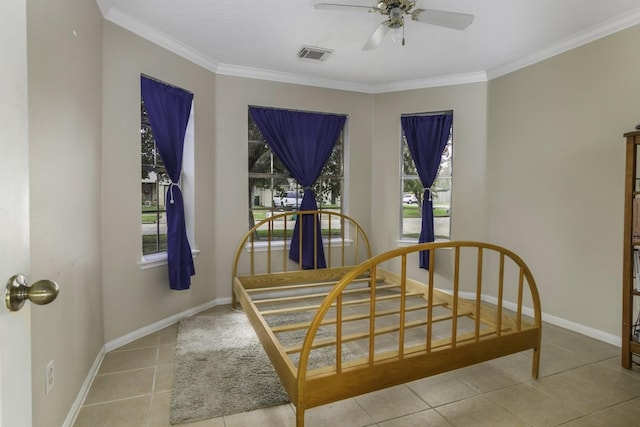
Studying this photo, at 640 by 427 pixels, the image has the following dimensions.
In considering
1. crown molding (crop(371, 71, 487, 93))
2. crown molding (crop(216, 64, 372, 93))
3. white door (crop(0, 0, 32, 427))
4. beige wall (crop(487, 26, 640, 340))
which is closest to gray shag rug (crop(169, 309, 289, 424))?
white door (crop(0, 0, 32, 427))

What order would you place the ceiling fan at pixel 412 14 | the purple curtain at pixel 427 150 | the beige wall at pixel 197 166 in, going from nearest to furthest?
1. the ceiling fan at pixel 412 14
2. the beige wall at pixel 197 166
3. the purple curtain at pixel 427 150

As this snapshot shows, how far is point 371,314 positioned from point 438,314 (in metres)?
2.01

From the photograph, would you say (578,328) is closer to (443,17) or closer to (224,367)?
(443,17)

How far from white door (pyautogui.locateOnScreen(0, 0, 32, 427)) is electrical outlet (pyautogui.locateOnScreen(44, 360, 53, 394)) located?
99 centimetres

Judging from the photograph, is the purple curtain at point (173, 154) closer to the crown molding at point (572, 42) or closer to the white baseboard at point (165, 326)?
the white baseboard at point (165, 326)

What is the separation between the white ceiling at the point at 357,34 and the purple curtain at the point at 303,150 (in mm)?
430

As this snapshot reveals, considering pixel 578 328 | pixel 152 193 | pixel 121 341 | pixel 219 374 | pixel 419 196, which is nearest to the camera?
pixel 219 374

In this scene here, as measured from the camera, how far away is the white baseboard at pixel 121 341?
75.8 inches

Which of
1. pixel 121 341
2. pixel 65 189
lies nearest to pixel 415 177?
pixel 121 341

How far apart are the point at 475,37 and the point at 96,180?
314 cm

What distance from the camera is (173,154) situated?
10.4 ft

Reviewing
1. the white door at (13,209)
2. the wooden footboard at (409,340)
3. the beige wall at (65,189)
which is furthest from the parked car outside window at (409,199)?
the white door at (13,209)

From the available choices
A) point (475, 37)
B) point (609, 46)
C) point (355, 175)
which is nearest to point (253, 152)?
point (355, 175)

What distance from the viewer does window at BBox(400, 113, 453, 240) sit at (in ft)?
13.8
